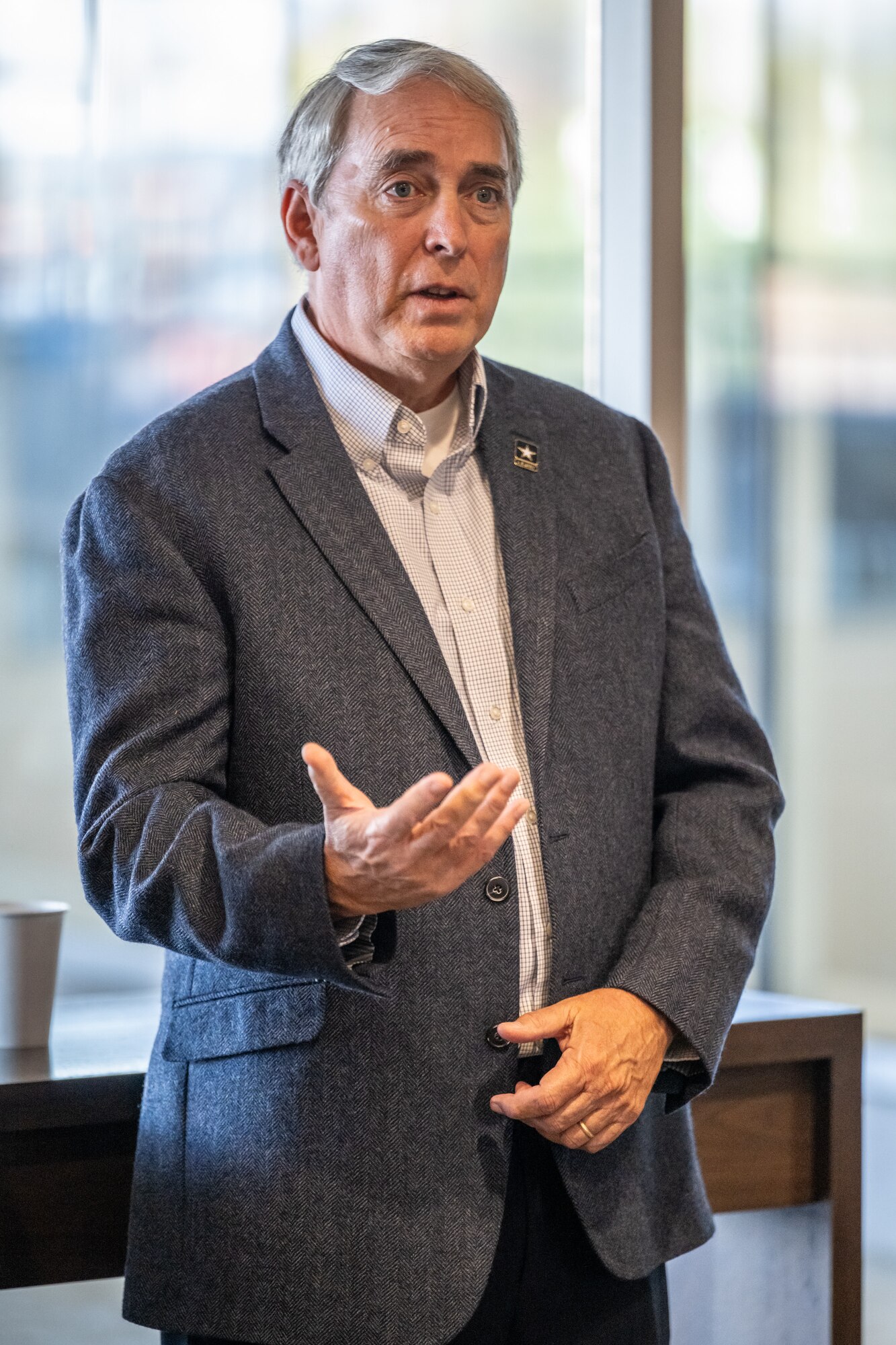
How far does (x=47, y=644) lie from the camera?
2.03m

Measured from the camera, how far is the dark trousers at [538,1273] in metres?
1.37

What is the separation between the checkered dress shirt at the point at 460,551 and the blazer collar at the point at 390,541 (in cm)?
2

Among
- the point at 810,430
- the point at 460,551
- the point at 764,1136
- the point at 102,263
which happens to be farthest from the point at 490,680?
the point at 810,430

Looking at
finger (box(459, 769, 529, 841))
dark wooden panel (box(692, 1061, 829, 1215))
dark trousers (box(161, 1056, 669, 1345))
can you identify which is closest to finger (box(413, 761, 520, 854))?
finger (box(459, 769, 529, 841))

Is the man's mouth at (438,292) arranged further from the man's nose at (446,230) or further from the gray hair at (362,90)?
the gray hair at (362,90)

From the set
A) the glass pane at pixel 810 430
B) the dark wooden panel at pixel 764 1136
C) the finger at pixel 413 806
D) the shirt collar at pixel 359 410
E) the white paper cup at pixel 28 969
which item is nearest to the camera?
the finger at pixel 413 806

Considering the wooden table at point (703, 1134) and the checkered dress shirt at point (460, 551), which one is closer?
the checkered dress shirt at point (460, 551)

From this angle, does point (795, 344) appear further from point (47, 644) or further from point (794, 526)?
point (47, 644)

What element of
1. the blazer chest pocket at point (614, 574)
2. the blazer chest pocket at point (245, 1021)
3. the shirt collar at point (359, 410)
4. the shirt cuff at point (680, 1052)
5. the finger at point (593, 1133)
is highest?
the shirt collar at point (359, 410)

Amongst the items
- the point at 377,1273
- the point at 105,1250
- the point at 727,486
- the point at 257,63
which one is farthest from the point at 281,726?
the point at 727,486

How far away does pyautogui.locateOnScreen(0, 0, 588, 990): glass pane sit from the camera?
6.56ft

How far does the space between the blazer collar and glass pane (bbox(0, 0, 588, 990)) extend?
554mm

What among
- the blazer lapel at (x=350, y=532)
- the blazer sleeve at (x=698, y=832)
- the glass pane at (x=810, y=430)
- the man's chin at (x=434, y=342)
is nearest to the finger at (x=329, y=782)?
the blazer lapel at (x=350, y=532)

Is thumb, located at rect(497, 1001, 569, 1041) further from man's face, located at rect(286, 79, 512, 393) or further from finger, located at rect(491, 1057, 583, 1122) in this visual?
man's face, located at rect(286, 79, 512, 393)
